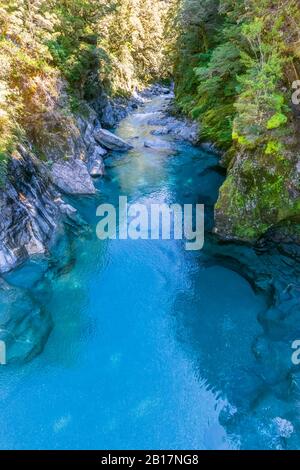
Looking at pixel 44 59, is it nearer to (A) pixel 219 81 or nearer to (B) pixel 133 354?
(A) pixel 219 81

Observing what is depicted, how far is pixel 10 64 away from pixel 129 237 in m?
8.89

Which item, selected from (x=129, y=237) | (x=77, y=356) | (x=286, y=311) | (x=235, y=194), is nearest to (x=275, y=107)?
(x=235, y=194)

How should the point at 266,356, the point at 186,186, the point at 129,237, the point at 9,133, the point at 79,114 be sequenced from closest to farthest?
the point at 266,356, the point at 9,133, the point at 129,237, the point at 186,186, the point at 79,114

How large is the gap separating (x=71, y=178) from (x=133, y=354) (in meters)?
10.1

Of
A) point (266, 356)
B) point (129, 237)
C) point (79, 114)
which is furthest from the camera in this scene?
point (79, 114)

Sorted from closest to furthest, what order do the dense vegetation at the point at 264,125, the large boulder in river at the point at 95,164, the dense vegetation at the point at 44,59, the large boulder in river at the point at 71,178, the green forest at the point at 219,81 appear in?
the dense vegetation at the point at 264,125
the green forest at the point at 219,81
the dense vegetation at the point at 44,59
the large boulder in river at the point at 71,178
the large boulder in river at the point at 95,164

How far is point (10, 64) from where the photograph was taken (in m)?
14.4

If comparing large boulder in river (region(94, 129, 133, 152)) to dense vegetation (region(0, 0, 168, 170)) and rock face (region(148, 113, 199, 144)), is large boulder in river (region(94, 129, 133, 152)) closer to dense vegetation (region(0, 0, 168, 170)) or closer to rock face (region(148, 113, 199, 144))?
dense vegetation (region(0, 0, 168, 170))

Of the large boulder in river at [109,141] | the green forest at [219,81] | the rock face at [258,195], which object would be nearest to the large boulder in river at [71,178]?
the green forest at [219,81]

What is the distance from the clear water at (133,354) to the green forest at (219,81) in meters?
3.04

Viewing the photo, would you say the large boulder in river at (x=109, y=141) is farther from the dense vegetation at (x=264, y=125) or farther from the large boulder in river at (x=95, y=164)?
the dense vegetation at (x=264, y=125)

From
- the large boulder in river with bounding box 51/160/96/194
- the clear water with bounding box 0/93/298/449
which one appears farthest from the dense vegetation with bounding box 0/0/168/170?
the clear water with bounding box 0/93/298/449

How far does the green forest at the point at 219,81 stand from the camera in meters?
10.4
